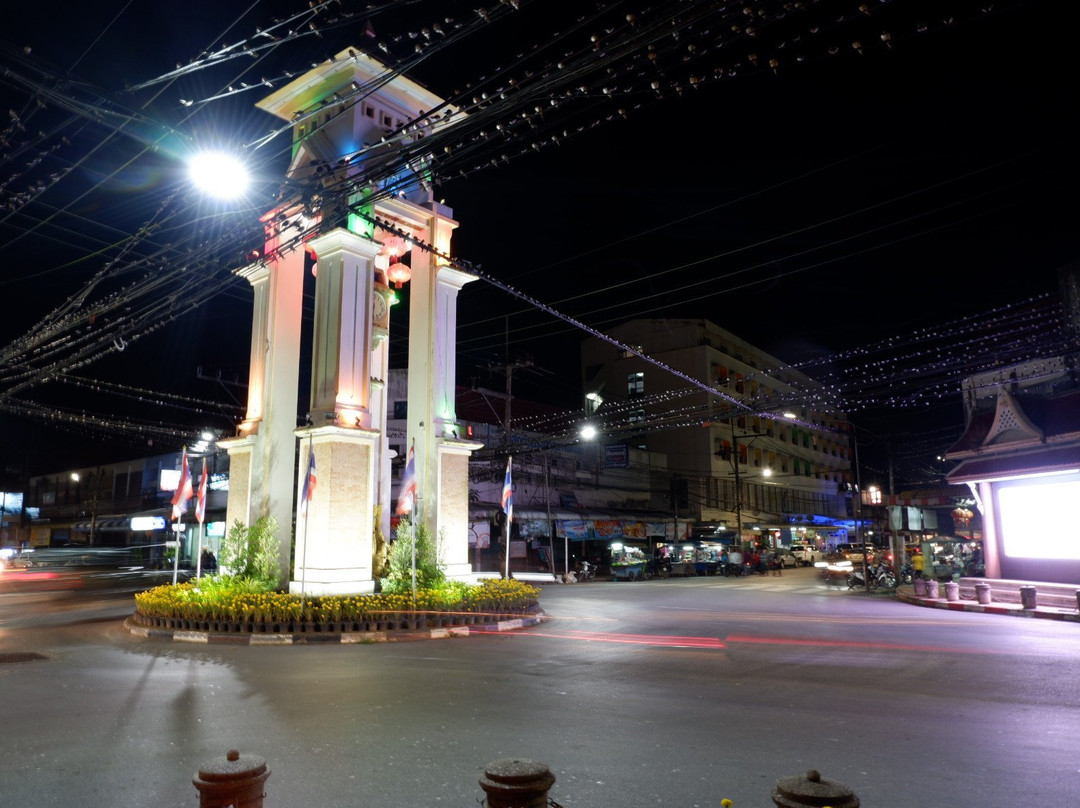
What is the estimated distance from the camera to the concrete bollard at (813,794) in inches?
116

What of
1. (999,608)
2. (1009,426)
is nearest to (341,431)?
(999,608)

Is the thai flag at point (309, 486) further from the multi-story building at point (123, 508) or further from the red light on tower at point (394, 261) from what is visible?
the multi-story building at point (123, 508)

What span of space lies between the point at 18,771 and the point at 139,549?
46046 mm

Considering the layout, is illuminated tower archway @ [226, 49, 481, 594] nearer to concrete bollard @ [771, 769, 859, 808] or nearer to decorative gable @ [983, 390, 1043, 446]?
concrete bollard @ [771, 769, 859, 808]

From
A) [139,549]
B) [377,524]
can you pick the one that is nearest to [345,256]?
[377,524]

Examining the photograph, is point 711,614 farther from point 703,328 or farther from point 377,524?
point 703,328

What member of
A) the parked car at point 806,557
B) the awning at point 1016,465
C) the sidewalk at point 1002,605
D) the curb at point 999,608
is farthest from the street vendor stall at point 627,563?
the parked car at point 806,557

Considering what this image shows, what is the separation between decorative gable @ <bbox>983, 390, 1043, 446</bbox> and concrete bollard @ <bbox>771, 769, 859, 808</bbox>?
75.6 feet

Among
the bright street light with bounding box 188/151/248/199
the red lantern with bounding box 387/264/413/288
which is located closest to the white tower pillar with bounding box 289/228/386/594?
the red lantern with bounding box 387/264/413/288

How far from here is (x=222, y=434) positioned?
122 feet

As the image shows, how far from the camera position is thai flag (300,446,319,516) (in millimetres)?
15703

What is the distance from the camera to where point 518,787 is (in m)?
3.29

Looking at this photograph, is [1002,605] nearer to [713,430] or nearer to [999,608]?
[999,608]

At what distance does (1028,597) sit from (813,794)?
69.0 ft
